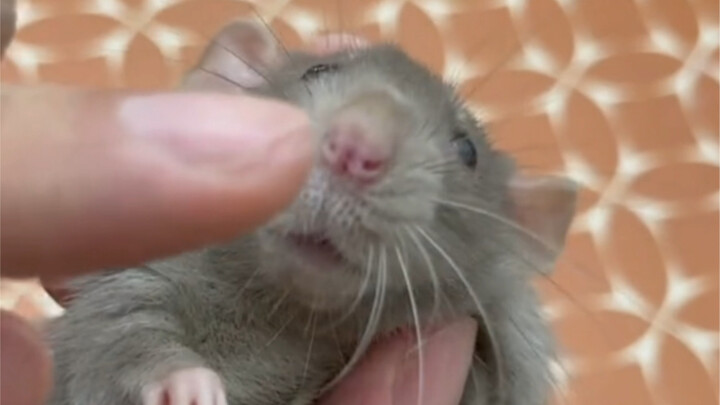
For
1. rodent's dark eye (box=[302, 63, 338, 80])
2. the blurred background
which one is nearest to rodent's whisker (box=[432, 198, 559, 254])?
rodent's dark eye (box=[302, 63, 338, 80])

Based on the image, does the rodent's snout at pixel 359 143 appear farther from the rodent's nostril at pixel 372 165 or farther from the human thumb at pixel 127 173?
the human thumb at pixel 127 173

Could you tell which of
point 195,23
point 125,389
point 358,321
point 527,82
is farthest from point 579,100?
point 125,389

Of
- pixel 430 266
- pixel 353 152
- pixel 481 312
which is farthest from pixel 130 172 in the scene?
Answer: pixel 481 312

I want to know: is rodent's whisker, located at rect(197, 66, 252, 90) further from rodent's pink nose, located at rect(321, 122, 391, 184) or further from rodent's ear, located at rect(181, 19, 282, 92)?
rodent's pink nose, located at rect(321, 122, 391, 184)

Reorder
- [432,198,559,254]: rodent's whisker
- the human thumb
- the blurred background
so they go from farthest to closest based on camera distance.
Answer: the blurred background → [432,198,559,254]: rodent's whisker → the human thumb

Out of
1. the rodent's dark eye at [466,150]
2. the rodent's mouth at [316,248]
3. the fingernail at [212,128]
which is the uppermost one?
the fingernail at [212,128]

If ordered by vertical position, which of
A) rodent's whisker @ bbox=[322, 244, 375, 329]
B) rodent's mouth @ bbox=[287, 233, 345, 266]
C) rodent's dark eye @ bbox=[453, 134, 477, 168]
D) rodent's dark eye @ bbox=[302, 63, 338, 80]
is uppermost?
rodent's dark eye @ bbox=[302, 63, 338, 80]

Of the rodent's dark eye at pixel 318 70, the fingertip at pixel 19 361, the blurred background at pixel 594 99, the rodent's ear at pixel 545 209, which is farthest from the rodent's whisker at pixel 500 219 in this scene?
the blurred background at pixel 594 99

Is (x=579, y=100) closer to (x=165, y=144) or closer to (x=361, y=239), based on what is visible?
(x=361, y=239)

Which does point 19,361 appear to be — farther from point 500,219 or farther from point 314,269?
point 500,219
